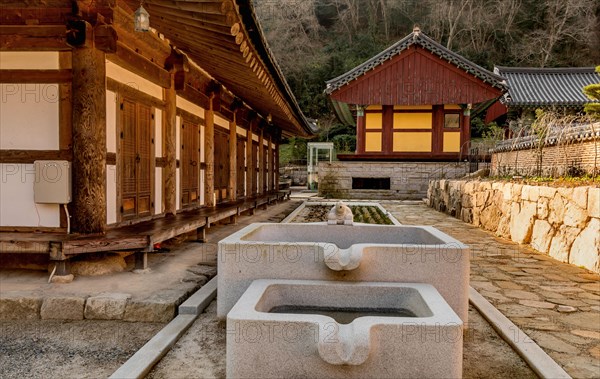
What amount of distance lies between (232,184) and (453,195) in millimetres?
6525

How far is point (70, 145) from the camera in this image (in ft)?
16.0

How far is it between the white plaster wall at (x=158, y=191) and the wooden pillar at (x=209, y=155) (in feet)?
6.51

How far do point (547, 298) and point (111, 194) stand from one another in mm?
5277

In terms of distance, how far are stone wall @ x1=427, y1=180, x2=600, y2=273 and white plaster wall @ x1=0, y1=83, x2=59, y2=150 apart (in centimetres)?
689

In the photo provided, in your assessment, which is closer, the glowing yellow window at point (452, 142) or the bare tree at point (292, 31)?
the glowing yellow window at point (452, 142)

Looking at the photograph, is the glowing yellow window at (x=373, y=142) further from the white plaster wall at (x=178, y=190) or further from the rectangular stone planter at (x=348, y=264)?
the rectangular stone planter at (x=348, y=264)

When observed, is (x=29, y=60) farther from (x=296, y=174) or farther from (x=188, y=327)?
(x=296, y=174)

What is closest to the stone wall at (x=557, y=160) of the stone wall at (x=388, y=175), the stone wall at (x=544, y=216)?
the stone wall at (x=544, y=216)

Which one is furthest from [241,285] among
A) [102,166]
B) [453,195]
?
[453,195]

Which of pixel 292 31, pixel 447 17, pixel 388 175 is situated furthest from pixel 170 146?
pixel 447 17

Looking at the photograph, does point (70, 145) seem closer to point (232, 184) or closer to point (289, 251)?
point (289, 251)

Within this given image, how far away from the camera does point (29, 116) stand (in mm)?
4914

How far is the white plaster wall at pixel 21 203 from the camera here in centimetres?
497

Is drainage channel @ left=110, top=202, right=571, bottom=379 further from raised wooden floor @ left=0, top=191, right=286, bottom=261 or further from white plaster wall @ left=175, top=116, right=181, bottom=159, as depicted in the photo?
white plaster wall @ left=175, top=116, right=181, bottom=159
